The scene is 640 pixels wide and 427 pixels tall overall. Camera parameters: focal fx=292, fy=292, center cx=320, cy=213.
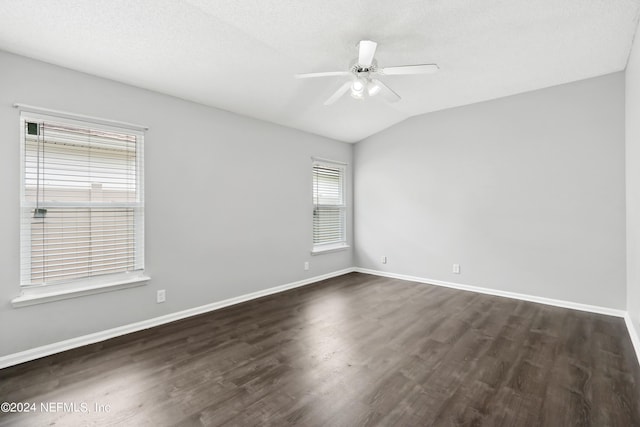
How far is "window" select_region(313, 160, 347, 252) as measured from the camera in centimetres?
506

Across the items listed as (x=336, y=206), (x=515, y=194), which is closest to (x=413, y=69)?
(x=515, y=194)

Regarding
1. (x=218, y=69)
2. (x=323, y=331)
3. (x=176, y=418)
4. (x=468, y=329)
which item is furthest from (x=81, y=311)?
(x=468, y=329)

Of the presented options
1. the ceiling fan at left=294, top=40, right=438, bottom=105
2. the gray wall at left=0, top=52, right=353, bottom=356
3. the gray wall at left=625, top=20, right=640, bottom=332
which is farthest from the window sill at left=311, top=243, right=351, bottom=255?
the gray wall at left=625, top=20, right=640, bottom=332

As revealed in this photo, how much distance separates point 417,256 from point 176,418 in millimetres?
4055

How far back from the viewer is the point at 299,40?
2.58 metres

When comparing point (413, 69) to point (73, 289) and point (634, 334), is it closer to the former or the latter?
point (634, 334)

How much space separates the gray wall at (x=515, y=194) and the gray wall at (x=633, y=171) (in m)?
0.27

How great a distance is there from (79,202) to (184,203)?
0.93 metres

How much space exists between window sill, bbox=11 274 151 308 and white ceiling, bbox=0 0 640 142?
194 centimetres

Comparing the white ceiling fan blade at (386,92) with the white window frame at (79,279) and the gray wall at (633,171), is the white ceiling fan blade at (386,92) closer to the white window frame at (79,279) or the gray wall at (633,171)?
the gray wall at (633,171)

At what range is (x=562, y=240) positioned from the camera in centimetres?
367

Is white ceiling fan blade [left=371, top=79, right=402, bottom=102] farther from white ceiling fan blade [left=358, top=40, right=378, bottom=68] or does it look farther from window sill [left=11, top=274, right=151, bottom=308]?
window sill [left=11, top=274, right=151, bottom=308]

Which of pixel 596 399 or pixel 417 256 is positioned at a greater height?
pixel 417 256

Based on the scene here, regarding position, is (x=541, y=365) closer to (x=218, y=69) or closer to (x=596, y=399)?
(x=596, y=399)
